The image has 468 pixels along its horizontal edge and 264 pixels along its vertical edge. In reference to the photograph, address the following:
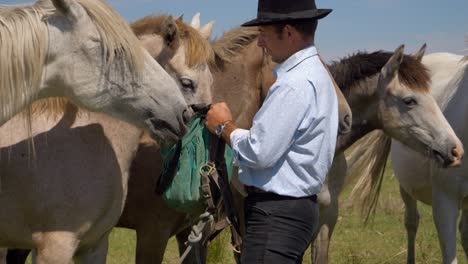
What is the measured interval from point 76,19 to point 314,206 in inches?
52.9

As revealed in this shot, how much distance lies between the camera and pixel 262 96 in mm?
4859

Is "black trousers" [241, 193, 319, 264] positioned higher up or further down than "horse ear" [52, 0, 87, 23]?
further down

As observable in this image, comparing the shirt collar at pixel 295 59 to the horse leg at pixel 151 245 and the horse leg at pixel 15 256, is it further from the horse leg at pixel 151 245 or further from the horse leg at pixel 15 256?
the horse leg at pixel 15 256

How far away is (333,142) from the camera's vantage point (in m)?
2.86

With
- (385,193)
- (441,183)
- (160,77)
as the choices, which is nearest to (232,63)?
(160,77)

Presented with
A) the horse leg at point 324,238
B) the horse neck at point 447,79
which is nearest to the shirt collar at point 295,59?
the horse leg at point 324,238

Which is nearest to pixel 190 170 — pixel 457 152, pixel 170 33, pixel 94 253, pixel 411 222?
pixel 94 253

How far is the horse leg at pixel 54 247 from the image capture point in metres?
3.43

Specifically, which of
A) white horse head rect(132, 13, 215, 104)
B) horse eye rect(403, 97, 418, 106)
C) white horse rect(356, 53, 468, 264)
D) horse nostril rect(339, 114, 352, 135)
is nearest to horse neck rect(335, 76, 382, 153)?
horse eye rect(403, 97, 418, 106)

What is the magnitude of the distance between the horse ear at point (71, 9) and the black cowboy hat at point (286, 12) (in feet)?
2.65

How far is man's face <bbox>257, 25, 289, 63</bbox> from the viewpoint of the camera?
9.23ft

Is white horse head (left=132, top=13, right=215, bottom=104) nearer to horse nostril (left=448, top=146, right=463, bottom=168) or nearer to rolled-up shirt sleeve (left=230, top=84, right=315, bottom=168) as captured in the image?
rolled-up shirt sleeve (left=230, top=84, right=315, bottom=168)

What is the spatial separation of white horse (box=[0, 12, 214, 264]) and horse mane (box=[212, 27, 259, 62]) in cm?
119

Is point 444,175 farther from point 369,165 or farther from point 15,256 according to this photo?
point 15,256
